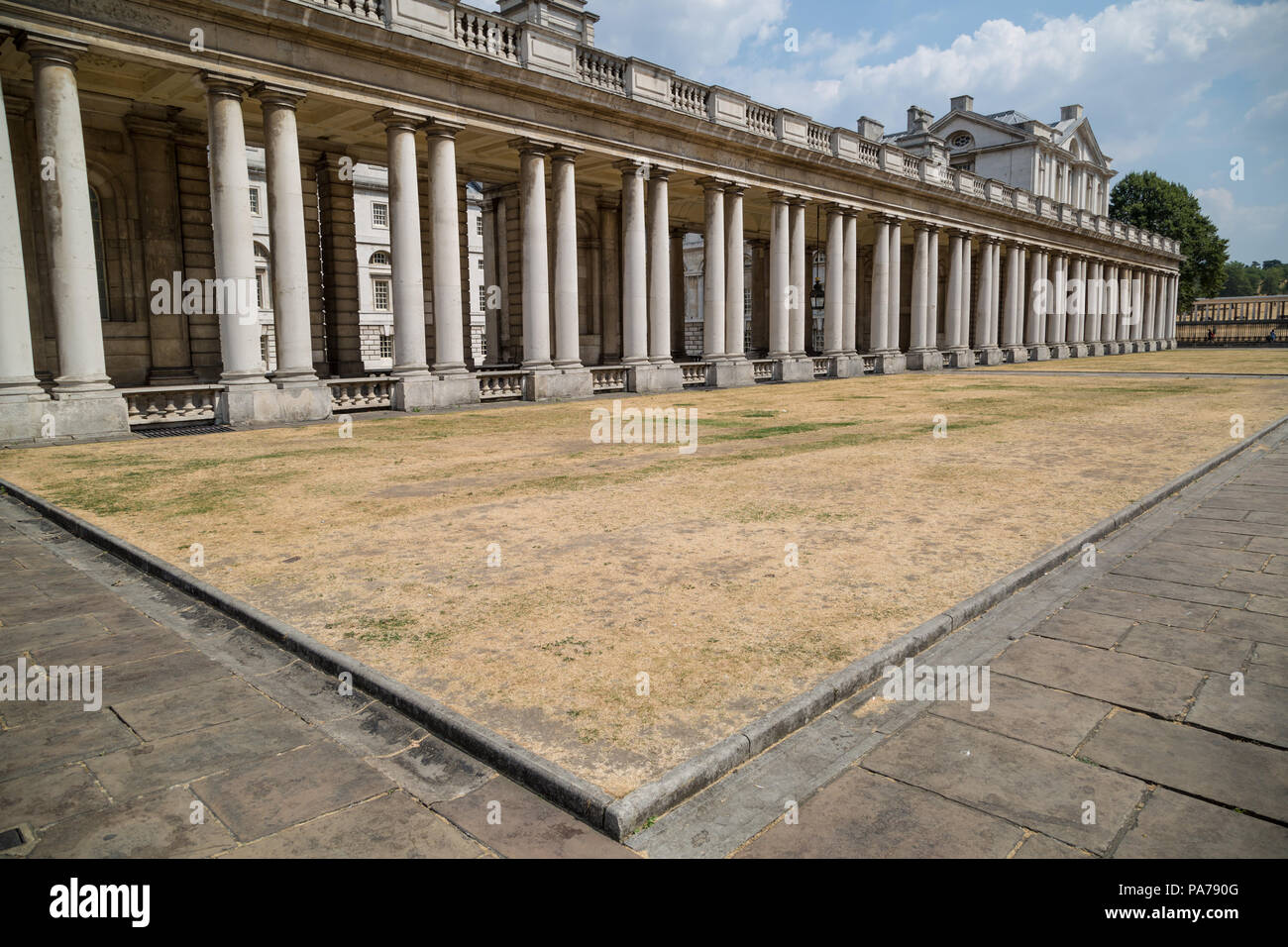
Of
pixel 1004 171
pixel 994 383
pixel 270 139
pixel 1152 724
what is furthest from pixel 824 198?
pixel 1004 171

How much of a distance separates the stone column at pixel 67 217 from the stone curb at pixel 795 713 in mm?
16844

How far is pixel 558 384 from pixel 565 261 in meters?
3.92

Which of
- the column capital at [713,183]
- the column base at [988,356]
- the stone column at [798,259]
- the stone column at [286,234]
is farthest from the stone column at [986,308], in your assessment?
the stone column at [286,234]

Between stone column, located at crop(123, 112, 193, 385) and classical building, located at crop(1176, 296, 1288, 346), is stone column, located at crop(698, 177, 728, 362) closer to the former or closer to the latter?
stone column, located at crop(123, 112, 193, 385)

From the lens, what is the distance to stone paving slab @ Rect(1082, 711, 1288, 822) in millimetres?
3291

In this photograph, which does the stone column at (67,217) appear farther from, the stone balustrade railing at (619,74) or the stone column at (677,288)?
the stone column at (677,288)

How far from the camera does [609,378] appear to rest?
89.5ft

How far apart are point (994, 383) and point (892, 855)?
30437 mm

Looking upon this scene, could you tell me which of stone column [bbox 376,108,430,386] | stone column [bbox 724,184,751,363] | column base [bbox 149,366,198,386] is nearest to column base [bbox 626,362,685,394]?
stone column [bbox 724,184,751,363]

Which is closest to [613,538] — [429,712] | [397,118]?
[429,712]

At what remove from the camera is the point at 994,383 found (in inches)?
1193

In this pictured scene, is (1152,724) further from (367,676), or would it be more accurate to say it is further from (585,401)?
(585,401)
